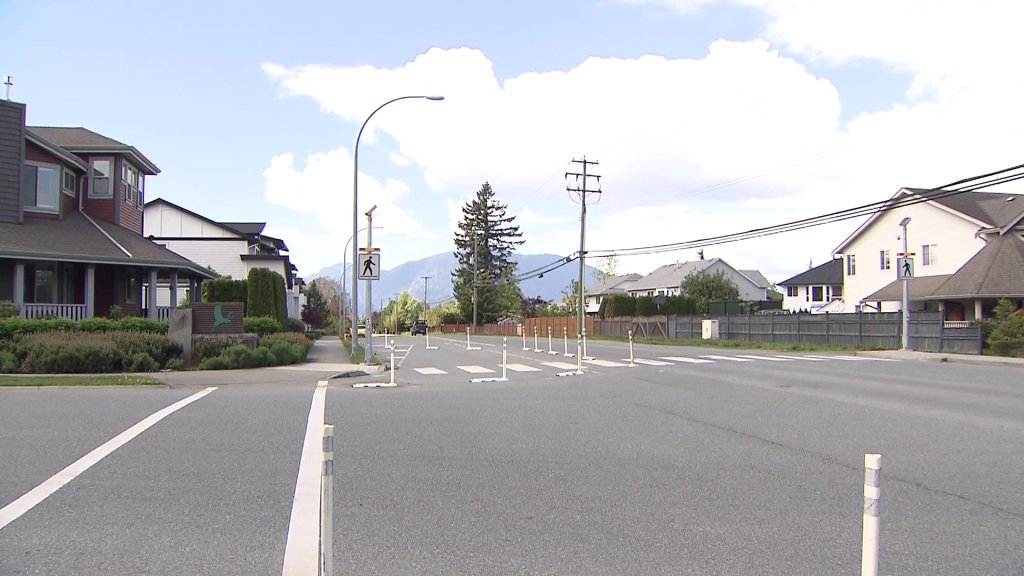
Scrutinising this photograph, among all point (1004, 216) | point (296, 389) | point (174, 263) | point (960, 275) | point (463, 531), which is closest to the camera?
point (463, 531)

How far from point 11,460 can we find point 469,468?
5.07m

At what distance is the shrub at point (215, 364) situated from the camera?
19522 mm

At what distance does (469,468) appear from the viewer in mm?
8219

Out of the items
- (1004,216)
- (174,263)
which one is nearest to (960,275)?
(1004,216)

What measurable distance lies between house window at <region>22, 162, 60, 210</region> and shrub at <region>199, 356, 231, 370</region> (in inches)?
451

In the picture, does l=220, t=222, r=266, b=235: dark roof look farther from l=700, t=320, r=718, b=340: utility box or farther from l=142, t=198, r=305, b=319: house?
l=700, t=320, r=718, b=340: utility box

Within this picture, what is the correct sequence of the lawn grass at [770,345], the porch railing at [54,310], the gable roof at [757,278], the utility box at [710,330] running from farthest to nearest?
the gable roof at [757,278]
the utility box at [710,330]
the lawn grass at [770,345]
the porch railing at [54,310]

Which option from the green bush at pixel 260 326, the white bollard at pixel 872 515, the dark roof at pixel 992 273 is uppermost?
the dark roof at pixel 992 273

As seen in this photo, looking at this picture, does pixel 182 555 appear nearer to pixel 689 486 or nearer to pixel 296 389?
pixel 689 486

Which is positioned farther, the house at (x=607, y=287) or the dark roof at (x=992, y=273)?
the house at (x=607, y=287)

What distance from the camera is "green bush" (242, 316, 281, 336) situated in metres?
26.2

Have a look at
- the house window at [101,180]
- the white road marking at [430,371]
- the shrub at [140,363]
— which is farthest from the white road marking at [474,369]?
the house window at [101,180]

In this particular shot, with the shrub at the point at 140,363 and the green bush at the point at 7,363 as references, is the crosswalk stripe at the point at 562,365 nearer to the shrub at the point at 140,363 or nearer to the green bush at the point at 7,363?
the shrub at the point at 140,363

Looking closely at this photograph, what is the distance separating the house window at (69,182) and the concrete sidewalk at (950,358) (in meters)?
30.4
